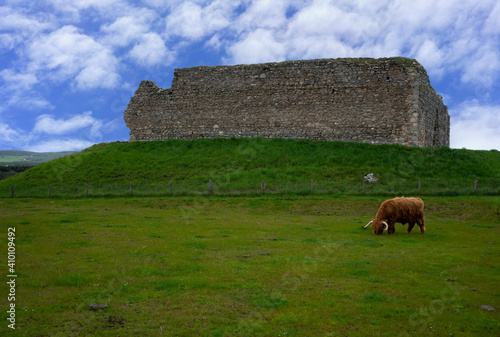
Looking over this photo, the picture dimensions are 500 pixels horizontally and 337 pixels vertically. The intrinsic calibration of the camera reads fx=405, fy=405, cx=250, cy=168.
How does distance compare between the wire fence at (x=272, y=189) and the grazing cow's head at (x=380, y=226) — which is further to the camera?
the wire fence at (x=272, y=189)

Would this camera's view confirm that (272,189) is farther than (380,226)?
Yes

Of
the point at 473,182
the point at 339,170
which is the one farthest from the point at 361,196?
the point at 473,182

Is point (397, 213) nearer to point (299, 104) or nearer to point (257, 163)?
point (257, 163)

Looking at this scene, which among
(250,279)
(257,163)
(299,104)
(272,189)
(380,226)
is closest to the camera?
(250,279)

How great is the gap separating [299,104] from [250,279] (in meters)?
26.8

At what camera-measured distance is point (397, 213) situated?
47.2 feet

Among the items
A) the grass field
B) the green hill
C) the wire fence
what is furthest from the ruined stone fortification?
the grass field

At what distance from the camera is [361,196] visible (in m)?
23.9

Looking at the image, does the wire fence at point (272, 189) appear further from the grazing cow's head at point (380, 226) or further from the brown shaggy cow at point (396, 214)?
the grazing cow's head at point (380, 226)

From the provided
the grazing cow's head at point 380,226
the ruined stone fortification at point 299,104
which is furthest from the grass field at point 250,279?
the ruined stone fortification at point 299,104

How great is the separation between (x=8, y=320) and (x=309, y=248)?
24.9ft

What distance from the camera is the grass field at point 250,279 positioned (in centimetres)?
609

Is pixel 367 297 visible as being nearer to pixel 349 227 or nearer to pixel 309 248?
pixel 309 248

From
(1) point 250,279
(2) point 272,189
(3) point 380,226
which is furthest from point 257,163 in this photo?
(1) point 250,279
